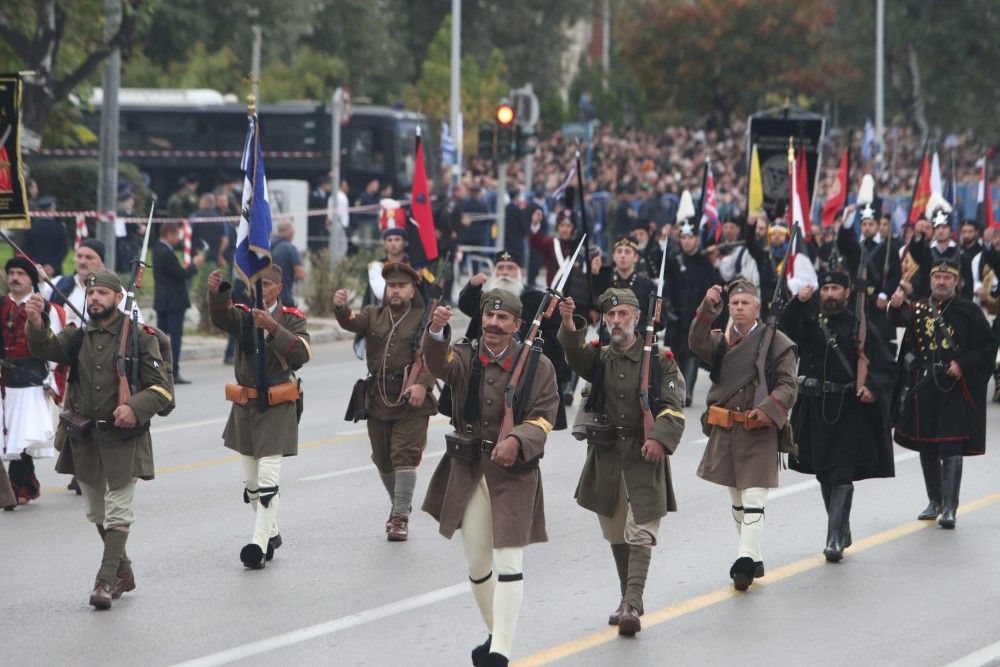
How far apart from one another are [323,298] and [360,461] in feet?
38.1

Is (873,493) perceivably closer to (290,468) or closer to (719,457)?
(719,457)

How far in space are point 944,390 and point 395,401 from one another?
11.4 feet

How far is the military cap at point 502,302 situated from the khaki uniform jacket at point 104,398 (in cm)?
221

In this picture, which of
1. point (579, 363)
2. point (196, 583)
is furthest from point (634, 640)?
point (196, 583)

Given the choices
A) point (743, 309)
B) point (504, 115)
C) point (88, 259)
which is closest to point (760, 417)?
point (743, 309)

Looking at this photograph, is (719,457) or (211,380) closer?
(719,457)

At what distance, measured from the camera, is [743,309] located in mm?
10312

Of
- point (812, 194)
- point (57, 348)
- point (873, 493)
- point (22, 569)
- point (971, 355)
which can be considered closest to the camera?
point (57, 348)

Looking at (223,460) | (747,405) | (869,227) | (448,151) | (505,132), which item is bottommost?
(223,460)

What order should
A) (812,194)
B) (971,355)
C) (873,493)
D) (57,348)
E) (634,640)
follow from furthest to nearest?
(812,194)
(873,493)
(971,355)
(57,348)
(634,640)

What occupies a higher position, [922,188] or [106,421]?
[922,188]

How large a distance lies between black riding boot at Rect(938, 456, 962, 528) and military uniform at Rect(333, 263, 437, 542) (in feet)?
10.8

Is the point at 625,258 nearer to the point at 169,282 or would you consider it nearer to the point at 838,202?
the point at 838,202

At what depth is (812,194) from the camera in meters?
17.3
